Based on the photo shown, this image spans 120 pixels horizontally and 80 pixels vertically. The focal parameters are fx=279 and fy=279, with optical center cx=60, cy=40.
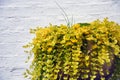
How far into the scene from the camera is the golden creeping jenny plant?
1.60 metres

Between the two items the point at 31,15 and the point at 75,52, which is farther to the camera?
the point at 31,15

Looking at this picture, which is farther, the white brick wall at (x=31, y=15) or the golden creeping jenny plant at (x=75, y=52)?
the white brick wall at (x=31, y=15)

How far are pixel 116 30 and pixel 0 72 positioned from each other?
105 cm

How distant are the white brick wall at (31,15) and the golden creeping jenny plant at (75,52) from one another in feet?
2.17

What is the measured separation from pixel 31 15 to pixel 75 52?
3.23ft

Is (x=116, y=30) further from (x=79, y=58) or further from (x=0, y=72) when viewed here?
(x=0, y=72)

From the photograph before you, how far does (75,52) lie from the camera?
1.59m

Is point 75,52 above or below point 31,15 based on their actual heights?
below

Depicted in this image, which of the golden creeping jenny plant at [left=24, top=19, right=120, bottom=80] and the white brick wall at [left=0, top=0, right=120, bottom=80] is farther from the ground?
the white brick wall at [left=0, top=0, right=120, bottom=80]

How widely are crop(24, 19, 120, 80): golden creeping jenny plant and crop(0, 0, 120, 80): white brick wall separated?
0.66m

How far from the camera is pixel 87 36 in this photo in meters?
1.64

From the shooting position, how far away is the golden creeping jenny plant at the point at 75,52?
1.60 meters

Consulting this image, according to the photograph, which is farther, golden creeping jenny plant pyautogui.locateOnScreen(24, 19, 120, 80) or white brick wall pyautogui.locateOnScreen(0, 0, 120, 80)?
white brick wall pyautogui.locateOnScreen(0, 0, 120, 80)

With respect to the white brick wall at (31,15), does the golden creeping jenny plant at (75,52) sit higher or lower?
lower
